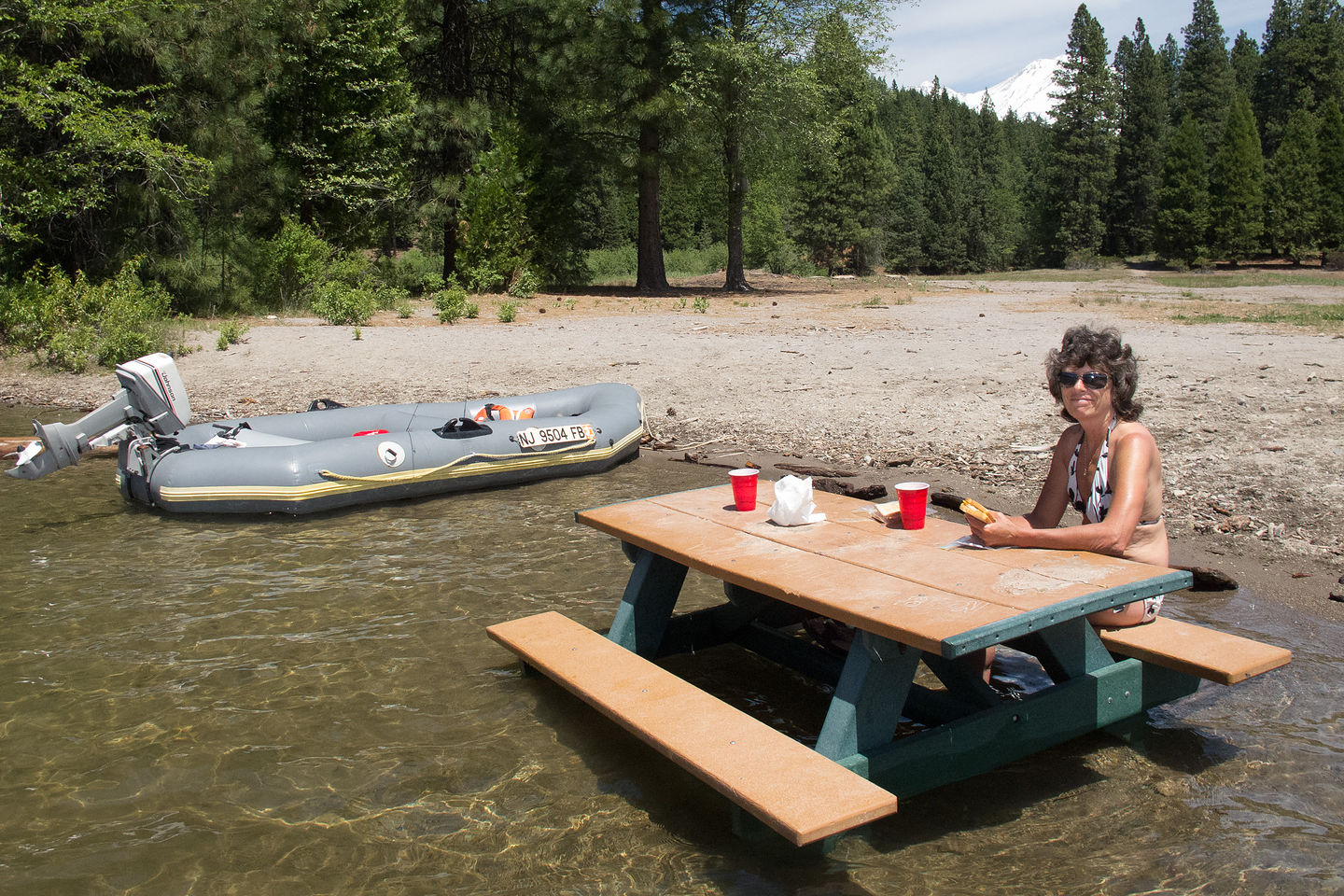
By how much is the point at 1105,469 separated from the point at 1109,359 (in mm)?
372

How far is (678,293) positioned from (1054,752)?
21.8 meters

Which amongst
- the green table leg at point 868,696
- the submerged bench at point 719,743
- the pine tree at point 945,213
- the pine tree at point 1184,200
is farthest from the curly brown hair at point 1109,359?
the pine tree at point 945,213

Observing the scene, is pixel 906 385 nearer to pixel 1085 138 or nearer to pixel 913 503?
pixel 913 503

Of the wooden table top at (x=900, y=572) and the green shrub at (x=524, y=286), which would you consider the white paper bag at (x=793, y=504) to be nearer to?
the wooden table top at (x=900, y=572)

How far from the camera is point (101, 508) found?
7.43 metres

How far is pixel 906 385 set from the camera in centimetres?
1021

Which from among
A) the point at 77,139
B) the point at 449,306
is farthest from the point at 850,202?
the point at 77,139

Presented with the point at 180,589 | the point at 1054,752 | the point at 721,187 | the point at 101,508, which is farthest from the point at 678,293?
the point at 1054,752

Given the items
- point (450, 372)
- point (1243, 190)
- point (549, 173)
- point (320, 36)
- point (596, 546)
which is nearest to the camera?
point (596, 546)

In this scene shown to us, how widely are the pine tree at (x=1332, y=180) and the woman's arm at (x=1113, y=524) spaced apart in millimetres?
45520

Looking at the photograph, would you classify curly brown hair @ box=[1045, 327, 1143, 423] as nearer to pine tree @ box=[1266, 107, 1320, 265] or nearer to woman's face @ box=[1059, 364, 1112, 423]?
woman's face @ box=[1059, 364, 1112, 423]

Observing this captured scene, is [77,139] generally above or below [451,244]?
above

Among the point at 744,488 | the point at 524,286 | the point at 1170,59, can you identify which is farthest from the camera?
the point at 1170,59

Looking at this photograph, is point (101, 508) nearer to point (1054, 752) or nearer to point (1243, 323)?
point (1054, 752)
